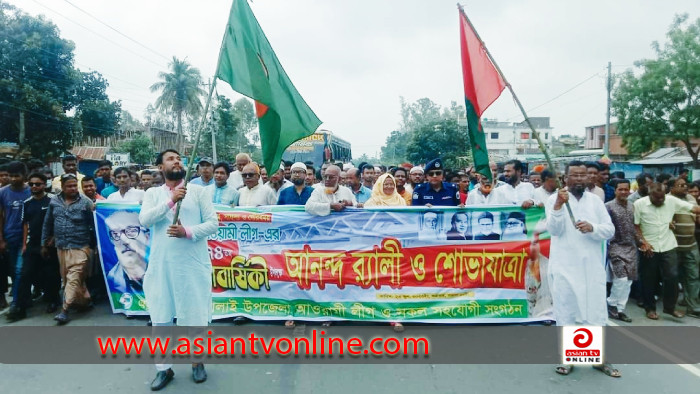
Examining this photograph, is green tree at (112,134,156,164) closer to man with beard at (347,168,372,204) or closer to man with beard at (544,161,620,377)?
man with beard at (347,168,372,204)

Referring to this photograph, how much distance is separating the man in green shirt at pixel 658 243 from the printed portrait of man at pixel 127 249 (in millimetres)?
5903

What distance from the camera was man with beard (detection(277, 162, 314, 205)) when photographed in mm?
6172

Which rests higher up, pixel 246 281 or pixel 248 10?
pixel 248 10

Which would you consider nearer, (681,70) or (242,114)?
(681,70)

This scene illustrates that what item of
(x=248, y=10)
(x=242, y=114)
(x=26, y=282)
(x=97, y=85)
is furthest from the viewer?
(x=242, y=114)

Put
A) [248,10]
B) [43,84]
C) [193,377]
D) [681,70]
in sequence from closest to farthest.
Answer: [193,377]
[248,10]
[43,84]
[681,70]

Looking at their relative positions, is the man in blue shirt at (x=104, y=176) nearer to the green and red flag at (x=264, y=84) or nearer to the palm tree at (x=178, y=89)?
the green and red flag at (x=264, y=84)

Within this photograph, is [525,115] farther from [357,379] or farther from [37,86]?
[37,86]

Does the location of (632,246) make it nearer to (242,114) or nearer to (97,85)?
(97,85)

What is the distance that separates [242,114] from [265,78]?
61849 mm

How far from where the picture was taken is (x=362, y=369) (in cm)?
414

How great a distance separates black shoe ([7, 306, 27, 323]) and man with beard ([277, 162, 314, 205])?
10.4 feet

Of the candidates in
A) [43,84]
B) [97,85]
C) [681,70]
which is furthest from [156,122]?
[681,70]

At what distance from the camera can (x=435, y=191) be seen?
641cm
